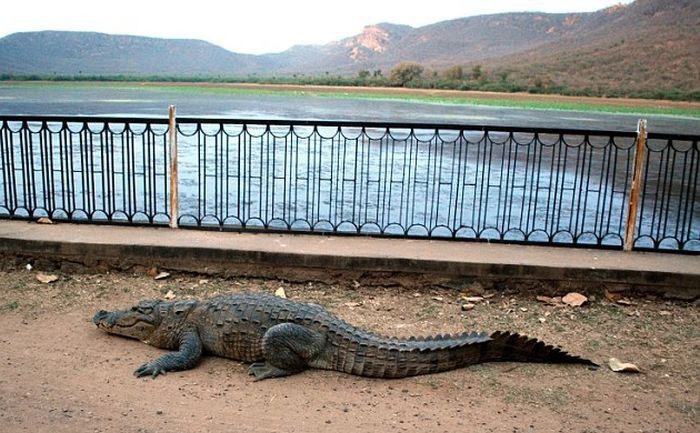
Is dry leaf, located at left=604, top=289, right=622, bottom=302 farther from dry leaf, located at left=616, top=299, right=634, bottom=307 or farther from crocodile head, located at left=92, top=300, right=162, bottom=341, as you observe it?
crocodile head, located at left=92, top=300, right=162, bottom=341

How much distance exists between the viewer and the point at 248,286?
7.70 meters

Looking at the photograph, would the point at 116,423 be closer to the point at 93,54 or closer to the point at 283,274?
the point at 283,274

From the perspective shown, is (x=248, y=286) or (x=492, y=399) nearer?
(x=492, y=399)

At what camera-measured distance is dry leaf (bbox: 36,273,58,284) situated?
300 inches

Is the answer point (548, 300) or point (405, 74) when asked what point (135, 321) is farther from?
point (405, 74)

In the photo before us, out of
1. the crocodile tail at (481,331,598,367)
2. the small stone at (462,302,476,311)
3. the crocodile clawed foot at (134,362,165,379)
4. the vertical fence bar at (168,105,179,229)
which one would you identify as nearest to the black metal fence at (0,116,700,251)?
the vertical fence bar at (168,105,179,229)

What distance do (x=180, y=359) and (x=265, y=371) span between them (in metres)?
0.71

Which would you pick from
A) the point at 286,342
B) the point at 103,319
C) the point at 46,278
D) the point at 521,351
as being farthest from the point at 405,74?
the point at 286,342

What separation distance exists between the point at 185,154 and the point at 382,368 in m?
16.1

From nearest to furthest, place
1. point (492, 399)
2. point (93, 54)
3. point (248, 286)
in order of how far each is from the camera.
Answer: point (492, 399), point (248, 286), point (93, 54)

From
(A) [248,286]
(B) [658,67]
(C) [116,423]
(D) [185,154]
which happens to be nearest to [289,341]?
(C) [116,423]

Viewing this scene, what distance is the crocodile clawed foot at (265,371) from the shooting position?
553cm

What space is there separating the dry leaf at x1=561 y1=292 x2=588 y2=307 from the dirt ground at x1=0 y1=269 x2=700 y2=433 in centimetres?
10

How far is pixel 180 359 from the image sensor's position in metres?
5.64
